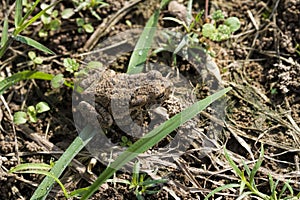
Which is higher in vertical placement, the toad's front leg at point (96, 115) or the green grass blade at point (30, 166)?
the toad's front leg at point (96, 115)

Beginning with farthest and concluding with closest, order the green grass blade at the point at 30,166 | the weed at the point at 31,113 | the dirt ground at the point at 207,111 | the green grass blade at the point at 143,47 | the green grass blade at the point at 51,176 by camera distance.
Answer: the green grass blade at the point at 143,47 → the weed at the point at 31,113 → the dirt ground at the point at 207,111 → the green grass blade at the point at 30,166 → the green grass blade at the point at 51,176

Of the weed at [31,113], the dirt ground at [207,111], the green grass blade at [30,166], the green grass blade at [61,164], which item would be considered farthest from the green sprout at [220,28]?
the green grass blade at [30,166]

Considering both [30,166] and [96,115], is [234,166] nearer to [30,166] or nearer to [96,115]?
[96,115]

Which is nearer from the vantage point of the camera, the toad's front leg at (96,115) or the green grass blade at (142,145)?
the green grass blade at (142,145)

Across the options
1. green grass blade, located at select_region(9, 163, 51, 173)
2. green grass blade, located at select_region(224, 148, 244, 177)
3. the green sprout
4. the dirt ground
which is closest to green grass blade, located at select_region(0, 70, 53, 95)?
the dirt ground

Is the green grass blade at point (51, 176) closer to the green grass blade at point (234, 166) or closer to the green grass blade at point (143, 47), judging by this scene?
the green grass blade at point (143, 47)

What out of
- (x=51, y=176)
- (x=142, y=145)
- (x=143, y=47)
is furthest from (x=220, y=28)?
(x=51, y=176)
